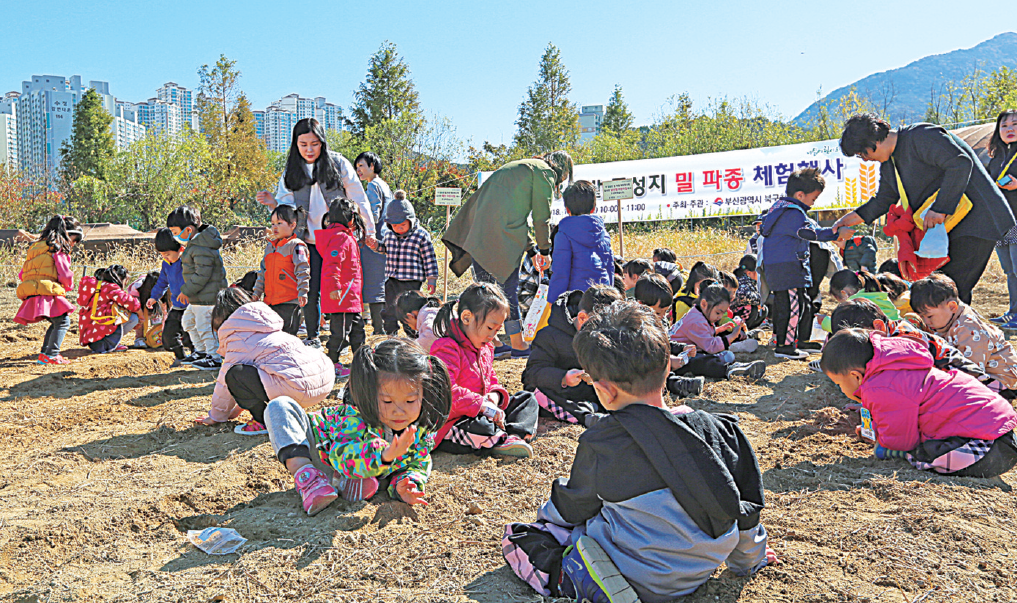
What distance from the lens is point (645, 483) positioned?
182 centimetres

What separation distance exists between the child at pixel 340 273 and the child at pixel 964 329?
3749 mm

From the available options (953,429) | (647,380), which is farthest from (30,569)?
(953,429)

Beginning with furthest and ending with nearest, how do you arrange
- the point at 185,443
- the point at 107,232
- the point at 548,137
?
the point at 548,137, the point at 107,232, the point at 185,443

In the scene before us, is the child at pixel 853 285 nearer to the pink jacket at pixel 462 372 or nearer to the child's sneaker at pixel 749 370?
the child's sneaker at pixel 749 370

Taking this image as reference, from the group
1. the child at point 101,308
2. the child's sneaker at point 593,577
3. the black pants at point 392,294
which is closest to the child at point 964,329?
the child's sneaker at point 593,577

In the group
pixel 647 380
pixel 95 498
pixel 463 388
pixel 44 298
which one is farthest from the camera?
pixel 44 298

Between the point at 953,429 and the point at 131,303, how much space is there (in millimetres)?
6784

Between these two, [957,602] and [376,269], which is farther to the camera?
[376,269]

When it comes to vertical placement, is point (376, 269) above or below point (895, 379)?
above

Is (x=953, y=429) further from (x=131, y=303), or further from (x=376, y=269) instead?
(x=131, y=303)

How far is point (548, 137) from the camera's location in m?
31.4

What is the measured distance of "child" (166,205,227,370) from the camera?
221 inches

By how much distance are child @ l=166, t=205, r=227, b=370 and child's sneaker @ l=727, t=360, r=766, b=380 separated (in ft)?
13.3

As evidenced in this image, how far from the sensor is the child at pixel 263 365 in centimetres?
355
